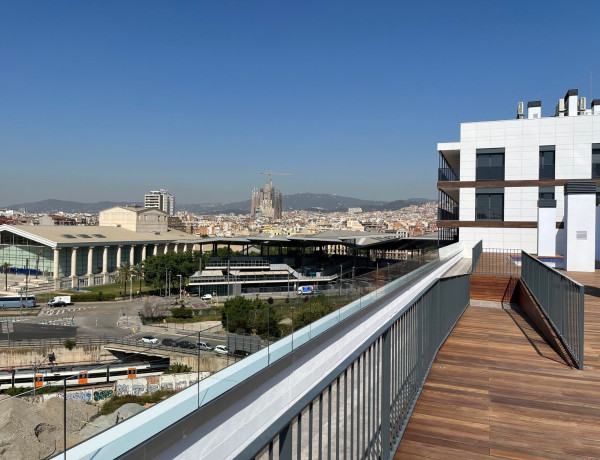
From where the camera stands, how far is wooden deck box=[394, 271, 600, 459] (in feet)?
10.1

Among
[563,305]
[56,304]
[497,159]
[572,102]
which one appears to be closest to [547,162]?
[497,159]

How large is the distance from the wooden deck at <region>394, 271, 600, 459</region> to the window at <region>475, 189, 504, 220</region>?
18.4 meters

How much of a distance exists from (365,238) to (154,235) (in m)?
49.6

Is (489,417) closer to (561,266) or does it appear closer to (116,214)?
(561,266)

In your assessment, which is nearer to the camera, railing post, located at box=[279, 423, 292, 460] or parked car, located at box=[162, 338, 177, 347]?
railing post, located at box=[279, 423, 292, 460]

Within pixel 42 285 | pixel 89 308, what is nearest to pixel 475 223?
pixel 89 308

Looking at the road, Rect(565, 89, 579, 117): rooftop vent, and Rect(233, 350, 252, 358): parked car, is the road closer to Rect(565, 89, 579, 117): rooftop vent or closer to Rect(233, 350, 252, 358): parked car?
Rect(565, 89, 579, 117): rooftop vent

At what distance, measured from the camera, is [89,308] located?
45.4m

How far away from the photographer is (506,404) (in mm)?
3822

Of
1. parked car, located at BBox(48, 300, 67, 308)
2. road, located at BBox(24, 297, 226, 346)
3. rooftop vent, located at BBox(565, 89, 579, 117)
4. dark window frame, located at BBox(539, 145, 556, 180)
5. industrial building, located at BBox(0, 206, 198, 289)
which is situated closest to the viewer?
dark window frame, located at BBox(539, 145, 556, 180)

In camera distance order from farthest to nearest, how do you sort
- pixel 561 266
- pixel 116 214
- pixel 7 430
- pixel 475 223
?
pixel 116 214 → pixel 475 223 → pixel 561 266 → pixel 7 430

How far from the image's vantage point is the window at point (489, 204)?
76.5 feet

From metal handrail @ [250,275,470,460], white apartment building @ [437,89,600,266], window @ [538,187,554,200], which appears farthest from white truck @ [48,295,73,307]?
metal handrail @ [250,275,470,460]

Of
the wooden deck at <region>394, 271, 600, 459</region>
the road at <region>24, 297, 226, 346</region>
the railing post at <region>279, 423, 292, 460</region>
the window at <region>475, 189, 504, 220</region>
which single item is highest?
the window at <region>475, 189, 504, 220</region>
